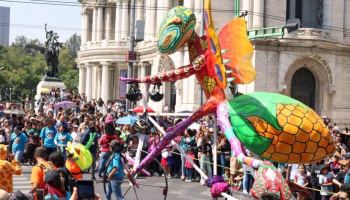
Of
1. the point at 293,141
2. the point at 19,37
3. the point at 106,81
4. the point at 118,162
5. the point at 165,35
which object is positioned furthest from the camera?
the point at 19,37

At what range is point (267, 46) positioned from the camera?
1714 inches

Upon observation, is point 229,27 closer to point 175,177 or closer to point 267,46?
point 175,177

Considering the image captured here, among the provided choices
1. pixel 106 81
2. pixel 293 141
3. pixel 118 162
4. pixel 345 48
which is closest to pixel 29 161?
pixel 118 162

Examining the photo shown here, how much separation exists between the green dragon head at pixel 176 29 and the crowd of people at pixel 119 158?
76.5 inches

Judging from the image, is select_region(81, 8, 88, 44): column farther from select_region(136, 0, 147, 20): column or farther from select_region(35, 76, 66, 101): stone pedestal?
Answer: select_region(35, 76, 66, 101): stone pedestal

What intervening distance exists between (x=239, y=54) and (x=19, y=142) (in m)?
12.4

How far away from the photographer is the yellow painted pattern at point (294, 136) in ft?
39.1

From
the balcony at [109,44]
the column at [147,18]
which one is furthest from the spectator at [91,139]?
the balcony at [109,44]

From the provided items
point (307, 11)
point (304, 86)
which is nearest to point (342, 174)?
point (304, 86)

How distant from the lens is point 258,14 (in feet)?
145

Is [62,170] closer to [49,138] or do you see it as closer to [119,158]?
[119,158]

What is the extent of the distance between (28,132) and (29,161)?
110cm

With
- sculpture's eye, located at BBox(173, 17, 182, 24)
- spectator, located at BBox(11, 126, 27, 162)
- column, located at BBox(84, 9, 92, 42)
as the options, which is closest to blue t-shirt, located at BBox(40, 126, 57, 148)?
spectator, located at BBox(11, 126, 27, 162)

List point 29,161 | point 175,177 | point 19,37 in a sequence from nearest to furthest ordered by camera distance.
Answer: point 175,177 → point 29,161 → point 19,37
